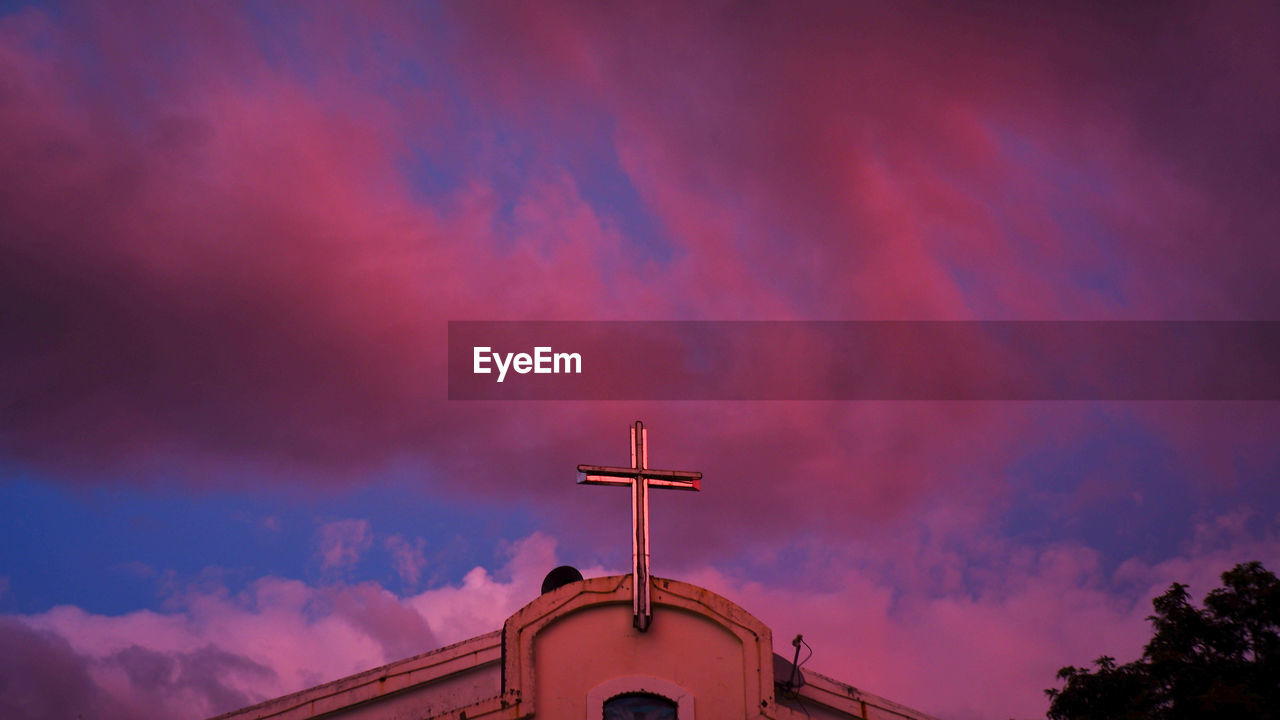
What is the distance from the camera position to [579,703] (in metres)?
22.0

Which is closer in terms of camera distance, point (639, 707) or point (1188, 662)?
point (639, 707)

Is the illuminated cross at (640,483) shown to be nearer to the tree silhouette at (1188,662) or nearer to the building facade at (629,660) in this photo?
the building facade at (629,660)

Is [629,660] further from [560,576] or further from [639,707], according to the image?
[560,576]

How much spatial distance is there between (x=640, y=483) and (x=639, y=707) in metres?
3.81

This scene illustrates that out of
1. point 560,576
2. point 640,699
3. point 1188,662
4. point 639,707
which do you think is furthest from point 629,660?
point 1188,662

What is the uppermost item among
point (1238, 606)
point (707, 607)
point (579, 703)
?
point (1238, 606)

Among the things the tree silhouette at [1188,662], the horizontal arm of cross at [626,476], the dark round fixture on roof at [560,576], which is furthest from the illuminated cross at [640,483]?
the tree silhouette at [1188,662]

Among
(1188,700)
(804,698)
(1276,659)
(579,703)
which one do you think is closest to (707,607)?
(579,703)

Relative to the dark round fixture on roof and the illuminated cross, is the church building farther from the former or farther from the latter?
the dark round fixture on roof

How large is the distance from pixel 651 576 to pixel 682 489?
1.86m

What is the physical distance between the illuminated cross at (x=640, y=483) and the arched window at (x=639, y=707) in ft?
3.68

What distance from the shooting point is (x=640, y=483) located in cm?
2373

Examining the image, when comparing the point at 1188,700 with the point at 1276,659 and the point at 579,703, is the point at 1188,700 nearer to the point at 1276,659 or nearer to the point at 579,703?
the point at 1276,659

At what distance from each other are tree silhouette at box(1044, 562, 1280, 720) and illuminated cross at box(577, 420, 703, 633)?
1269 centimetres
